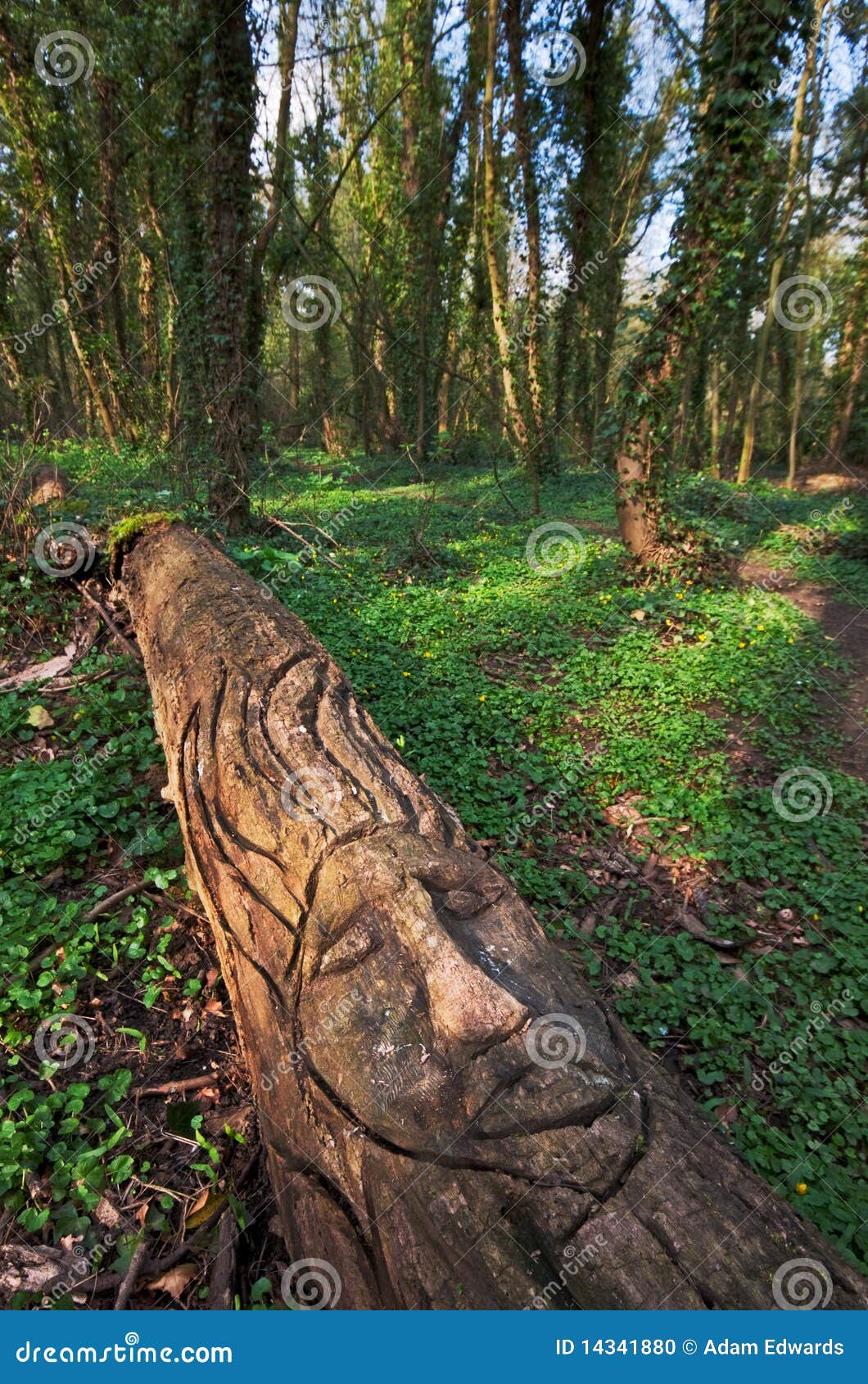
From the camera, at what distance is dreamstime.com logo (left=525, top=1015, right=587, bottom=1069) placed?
162 cm

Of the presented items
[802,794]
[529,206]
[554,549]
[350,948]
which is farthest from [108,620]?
[529,206]

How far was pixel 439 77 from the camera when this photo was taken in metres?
14.9

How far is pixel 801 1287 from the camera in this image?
4.44ft

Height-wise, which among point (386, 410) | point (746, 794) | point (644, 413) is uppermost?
point (386, 410)

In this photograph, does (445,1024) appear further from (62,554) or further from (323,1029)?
(62,554)

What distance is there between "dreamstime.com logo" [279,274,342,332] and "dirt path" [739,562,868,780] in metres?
12.4

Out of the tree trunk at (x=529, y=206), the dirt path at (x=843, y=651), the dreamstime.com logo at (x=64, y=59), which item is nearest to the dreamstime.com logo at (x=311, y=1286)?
the dirt path at (x=843, y=651)

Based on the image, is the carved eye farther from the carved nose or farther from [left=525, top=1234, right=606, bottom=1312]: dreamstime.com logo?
[left=525, top=1234, right=606, bottom=1312]: dreamstime.com logo

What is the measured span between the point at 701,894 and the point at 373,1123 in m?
2.52

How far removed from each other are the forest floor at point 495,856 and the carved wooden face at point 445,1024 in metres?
0.64

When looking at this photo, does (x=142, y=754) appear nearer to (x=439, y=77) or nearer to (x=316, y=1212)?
(x=316, y=1212)

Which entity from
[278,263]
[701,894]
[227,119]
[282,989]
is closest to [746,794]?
[701,894]

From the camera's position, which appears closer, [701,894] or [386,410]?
[701,894]
